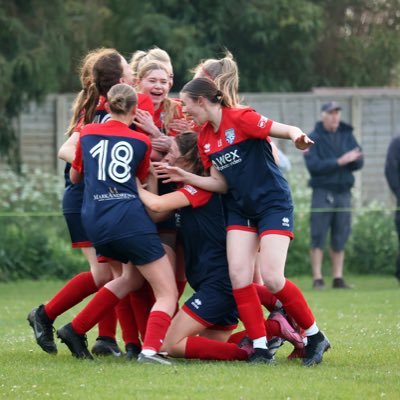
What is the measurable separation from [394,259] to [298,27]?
6.71 meters

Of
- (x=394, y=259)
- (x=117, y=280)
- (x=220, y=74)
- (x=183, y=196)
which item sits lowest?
(x=394, y=259)

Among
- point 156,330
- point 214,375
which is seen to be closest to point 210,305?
point 156,330

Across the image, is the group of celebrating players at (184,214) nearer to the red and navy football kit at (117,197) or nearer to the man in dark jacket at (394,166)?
the red and navy football kit at (117,197)

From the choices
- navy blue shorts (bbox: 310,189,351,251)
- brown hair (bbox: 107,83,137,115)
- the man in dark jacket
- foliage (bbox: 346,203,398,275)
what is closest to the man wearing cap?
navy blue shorts (bbox: 310,189,351,251)

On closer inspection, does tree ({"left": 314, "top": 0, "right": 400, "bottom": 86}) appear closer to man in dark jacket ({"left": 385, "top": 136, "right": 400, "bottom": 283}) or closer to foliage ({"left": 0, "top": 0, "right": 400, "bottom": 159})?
foliage ({"left": 0, "top": 0, "right": 400, "bottom": 159})

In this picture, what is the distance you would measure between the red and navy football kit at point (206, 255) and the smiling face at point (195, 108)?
42 cm

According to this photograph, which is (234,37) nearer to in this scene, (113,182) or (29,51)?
(29,51)

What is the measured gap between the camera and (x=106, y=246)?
22.6 ft

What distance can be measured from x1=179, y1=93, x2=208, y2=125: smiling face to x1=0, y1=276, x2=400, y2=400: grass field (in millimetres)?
1468

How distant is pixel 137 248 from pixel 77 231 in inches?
33.5

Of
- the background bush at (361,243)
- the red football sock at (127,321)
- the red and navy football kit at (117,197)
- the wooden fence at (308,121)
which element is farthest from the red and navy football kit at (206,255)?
the wooden fence at (308,121)

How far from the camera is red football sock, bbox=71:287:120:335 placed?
7.18m

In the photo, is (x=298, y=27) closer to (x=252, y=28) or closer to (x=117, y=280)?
(x=252, y=28)

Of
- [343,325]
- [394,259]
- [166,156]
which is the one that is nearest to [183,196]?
[166,156]
